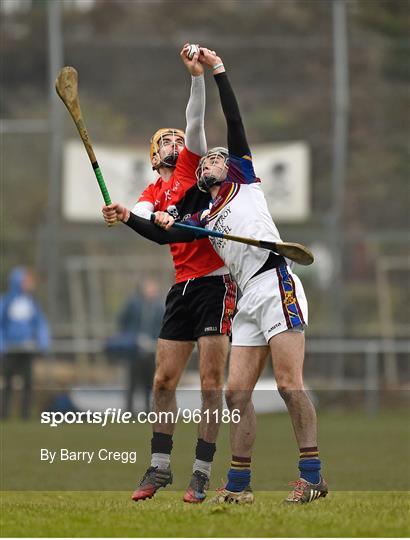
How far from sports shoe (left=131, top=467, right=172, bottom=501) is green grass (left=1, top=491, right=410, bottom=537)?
6 centimetres

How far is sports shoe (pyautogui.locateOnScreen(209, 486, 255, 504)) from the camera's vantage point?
8.12m

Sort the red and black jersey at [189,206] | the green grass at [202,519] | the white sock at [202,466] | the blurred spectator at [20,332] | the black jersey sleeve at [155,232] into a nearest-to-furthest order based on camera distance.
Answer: the green grass at [202,519] < the black jersey sleeve at [155,232] < the white sock at [202,466] < the red and black jersey at [189,206] < the blurred spectator at [20,332]

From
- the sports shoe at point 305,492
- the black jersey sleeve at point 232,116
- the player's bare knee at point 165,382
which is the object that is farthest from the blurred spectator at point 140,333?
the black jersey sleeve at point 232,116

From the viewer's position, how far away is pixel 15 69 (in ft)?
69.5

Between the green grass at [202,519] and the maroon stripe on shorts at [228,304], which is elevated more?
the maroon stripe on shorts at [228,304]

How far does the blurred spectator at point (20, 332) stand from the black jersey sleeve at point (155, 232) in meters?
11.0

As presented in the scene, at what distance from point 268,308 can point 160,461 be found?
1.16 metres

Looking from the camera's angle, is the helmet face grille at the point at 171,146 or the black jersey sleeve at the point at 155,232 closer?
the black jersey sleeve at the point at 155,232

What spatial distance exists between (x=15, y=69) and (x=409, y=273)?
6441mm

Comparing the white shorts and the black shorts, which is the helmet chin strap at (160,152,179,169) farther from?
the white shorts

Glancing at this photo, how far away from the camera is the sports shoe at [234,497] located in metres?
8.12

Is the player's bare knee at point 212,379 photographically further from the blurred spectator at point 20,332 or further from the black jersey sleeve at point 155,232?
the blurred spectator at point 20,332

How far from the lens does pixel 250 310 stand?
26.8 ft

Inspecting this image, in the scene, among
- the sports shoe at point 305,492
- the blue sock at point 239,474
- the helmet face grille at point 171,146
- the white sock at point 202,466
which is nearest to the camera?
the sports shoe at point 305,492
